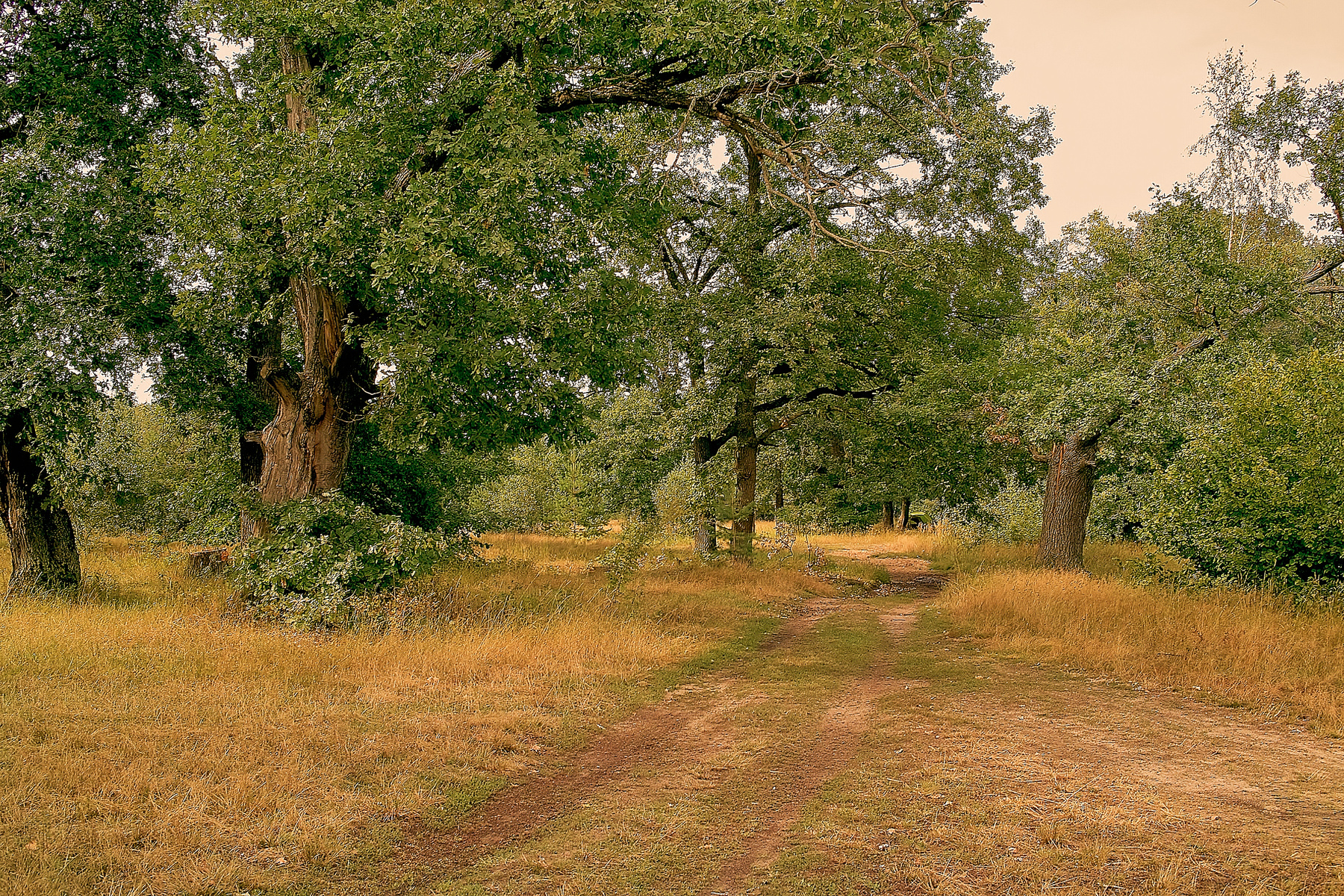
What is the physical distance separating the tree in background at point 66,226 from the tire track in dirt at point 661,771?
8488 mm

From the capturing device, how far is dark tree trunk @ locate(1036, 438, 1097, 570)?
1714 centimetres

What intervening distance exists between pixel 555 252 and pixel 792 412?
425 inches

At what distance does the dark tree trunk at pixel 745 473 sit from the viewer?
1844cm

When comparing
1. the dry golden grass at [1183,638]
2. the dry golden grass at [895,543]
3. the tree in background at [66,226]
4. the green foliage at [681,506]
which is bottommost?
the dry golden grass at [895,543]

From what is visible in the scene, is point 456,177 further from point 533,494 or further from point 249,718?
point 533,494

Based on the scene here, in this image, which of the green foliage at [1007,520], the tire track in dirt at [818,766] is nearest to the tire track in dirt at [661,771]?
the tire track in dirt at [818,766]

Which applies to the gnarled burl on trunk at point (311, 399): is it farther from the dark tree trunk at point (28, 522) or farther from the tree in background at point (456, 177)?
the dark tree trunk at point (28, 522)

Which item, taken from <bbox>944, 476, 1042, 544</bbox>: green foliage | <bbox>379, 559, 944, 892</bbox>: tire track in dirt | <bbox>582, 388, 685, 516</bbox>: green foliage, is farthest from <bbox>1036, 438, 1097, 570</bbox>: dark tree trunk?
<bbox>379, 559, 944, 892</bbox>: tire track in dirt

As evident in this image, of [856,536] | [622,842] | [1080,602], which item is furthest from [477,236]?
[856,536]

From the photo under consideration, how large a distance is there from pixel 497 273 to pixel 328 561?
4.35m

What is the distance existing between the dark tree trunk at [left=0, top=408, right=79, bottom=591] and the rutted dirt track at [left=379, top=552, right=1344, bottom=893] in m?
9.33

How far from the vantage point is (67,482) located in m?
10.6

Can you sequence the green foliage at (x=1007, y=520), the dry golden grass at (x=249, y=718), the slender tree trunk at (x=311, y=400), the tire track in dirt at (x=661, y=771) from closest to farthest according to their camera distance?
the dry golden grass at (x=249, y=718) → the tire track in dirt at (x=661, y=771) → the slender tree trunk at (x=311, y=400) → the green foliage at (x=1007, y=520)

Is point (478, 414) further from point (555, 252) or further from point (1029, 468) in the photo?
point (1029, 468)
